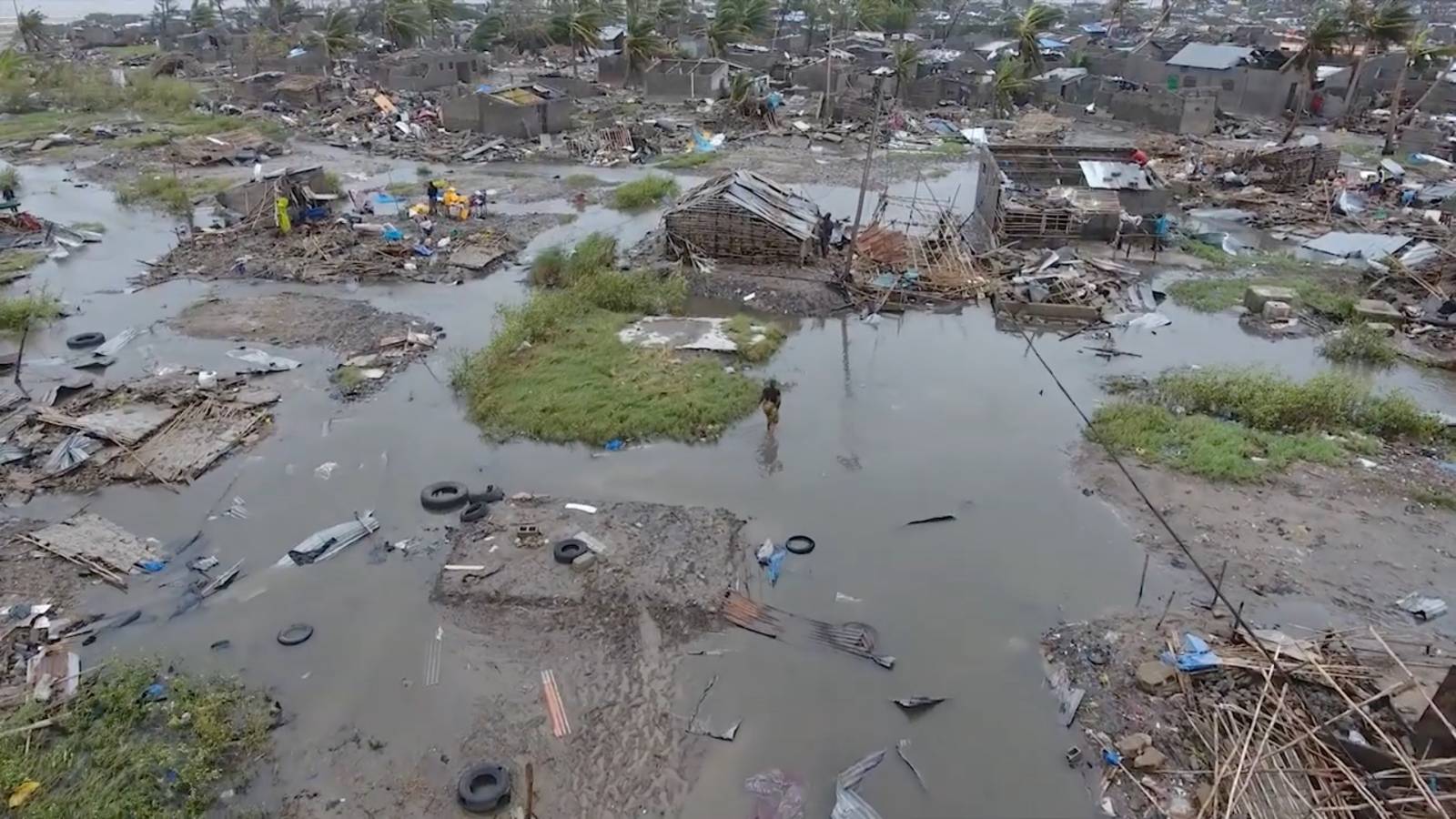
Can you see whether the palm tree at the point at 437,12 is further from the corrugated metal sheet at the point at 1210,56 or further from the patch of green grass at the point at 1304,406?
the patch of green grass at the point at 1304,406

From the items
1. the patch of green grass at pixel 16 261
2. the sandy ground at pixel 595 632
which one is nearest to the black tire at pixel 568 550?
the sandy ground at pixel 595 632

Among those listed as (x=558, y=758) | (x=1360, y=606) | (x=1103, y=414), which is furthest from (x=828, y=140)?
(x=558, y=758)

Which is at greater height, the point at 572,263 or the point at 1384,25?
the point at 1384,25

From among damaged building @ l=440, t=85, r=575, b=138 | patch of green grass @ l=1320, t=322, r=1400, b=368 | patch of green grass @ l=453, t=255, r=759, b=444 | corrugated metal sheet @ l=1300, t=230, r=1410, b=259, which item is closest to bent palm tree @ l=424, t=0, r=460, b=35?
damaged building @ l=440, t=85, r=575, b=138

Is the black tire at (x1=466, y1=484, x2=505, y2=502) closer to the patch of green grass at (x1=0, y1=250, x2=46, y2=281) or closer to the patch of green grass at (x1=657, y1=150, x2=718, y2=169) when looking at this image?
the patch of green grass at (x1=0, y1=250, x2=46, y2=281)

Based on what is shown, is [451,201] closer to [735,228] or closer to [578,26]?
[735,228]

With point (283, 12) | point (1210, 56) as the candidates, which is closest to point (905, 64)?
point (1210, 56)
